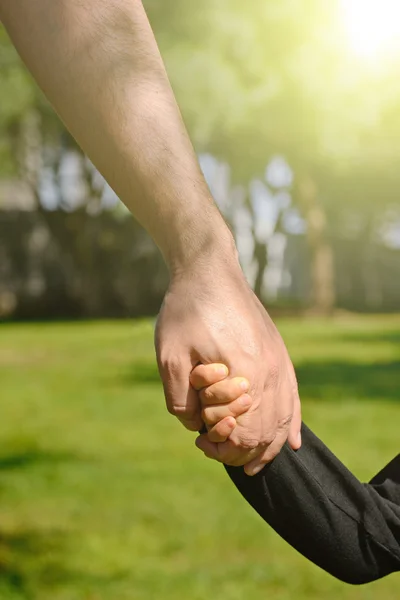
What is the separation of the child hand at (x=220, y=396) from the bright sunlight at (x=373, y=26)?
69.9 ft

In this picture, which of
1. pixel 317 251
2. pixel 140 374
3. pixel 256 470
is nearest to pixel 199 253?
pixel 256 470

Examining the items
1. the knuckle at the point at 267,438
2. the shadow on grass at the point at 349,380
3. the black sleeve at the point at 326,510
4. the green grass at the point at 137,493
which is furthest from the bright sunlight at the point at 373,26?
the knuckle at the point at 267,438

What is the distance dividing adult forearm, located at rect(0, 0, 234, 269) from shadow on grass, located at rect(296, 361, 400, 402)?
7.54 m

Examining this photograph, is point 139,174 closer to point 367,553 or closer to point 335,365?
point 367,553

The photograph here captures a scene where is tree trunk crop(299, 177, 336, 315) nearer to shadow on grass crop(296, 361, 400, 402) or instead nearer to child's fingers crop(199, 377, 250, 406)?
shadow on grass crop(296, 361, 400, 402)

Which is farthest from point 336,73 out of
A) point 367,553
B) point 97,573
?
point 367,553

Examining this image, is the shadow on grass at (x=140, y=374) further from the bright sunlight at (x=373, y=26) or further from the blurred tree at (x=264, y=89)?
Answer: the bright sunlight at (x=373, y=26)

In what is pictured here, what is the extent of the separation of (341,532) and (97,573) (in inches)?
102

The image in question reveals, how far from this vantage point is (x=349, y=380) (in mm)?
10352

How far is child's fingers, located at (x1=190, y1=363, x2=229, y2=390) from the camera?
1221 millimetres

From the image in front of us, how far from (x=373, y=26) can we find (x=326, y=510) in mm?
22265

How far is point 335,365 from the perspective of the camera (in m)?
11.9

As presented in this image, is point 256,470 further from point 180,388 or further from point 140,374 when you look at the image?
point 140,374

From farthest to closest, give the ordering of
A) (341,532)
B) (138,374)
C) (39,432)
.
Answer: (138,374) < (39,432) < (341,532)
